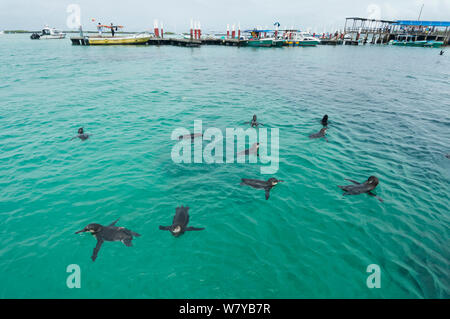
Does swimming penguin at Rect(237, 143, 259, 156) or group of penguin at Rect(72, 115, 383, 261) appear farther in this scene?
swimming penguin at Rect(237, 143, 259, 156)

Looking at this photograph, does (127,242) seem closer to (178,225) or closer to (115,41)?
(178,225)

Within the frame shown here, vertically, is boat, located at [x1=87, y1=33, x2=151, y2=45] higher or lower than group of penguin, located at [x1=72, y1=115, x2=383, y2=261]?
higher

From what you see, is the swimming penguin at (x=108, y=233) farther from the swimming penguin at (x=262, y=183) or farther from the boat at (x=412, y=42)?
the boat at (x=412, y=42)

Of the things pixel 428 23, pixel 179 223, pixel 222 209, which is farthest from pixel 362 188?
pixel 428 23

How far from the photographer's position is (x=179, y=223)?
22.2 feet

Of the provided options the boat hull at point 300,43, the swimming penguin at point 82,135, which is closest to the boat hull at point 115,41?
the boat hull at point 300,43

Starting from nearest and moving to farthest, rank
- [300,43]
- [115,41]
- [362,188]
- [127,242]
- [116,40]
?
1. [127,242]
2. [362,188]
3. [116,40]
4. [115,41]
5. [300,43]

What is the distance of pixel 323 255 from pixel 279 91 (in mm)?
20671

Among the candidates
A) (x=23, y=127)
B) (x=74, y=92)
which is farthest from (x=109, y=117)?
(x=74, y=92)

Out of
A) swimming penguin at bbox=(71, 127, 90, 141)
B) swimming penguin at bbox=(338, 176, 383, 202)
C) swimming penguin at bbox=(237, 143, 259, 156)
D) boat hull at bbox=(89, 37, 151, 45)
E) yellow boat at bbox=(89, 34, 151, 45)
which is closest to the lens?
swimming penguin at bbox=(338, 176, 383, 202)

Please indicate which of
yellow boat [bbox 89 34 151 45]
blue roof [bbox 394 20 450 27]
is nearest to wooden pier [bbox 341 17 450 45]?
blue roof [bbox 394 20 450 27]

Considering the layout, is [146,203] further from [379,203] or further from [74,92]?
[74,92]

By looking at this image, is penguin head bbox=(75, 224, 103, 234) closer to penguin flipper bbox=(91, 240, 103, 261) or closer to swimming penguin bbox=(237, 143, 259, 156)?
penguin flipper bbox=(91, 240, 103, 261)

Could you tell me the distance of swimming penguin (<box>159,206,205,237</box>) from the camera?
656 centimetres
